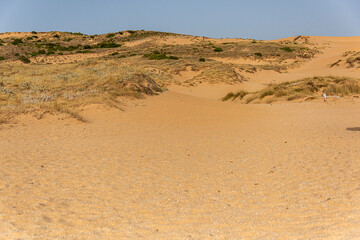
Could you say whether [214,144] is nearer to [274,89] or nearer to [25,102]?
[25,102]

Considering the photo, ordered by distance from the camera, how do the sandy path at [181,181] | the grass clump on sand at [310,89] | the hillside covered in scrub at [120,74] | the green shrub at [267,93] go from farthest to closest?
the green shrub at [267,93]
the grass clump on sand at [310,89]
the hillside covered in scrub at [120,74]
the sandy path at [181,181]

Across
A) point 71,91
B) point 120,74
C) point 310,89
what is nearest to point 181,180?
point 71,91

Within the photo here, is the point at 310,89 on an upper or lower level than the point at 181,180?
upper

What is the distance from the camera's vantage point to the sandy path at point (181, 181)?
366cm

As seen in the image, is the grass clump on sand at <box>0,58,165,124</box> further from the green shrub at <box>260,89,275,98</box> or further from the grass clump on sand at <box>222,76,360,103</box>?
the grass clump on sand at <box>222,76,360,103</box>

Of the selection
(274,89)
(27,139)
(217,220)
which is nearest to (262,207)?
(217,220)

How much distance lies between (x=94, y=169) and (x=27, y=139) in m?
3.50

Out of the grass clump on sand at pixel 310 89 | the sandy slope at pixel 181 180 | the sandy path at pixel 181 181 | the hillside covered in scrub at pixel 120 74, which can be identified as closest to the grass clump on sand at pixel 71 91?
the hillside covered in scrub at pixel 120 74

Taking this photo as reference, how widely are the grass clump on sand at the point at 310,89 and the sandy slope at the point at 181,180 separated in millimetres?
5116

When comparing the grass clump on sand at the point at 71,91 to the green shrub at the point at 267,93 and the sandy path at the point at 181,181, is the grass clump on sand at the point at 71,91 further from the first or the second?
the green shrub at the point at 267,93

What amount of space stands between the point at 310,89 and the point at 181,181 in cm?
1417

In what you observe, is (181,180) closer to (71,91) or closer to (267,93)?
(71,91)

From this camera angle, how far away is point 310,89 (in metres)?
17.3

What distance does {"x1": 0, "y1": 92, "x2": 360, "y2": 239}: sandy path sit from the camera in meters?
3.66
